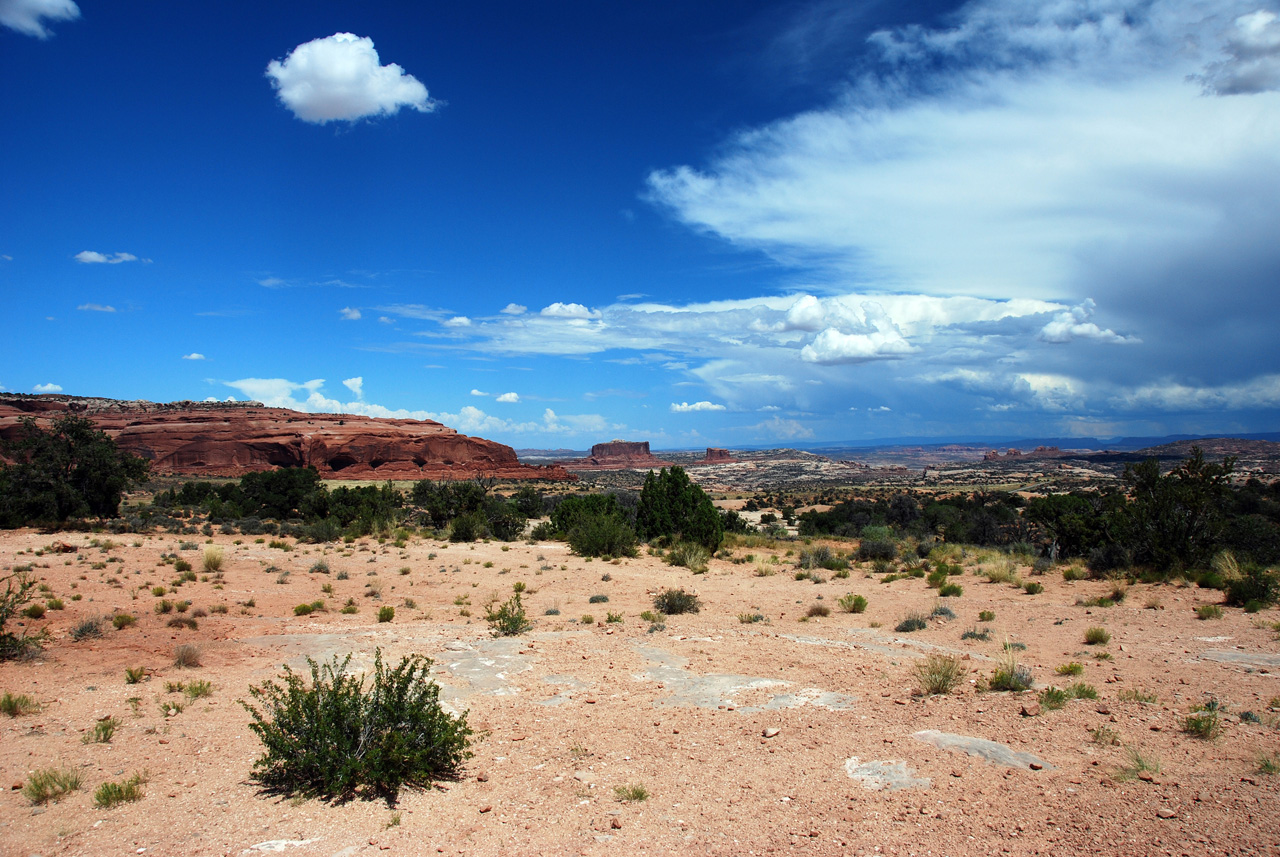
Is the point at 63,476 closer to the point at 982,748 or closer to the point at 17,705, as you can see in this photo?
the point at 17,705

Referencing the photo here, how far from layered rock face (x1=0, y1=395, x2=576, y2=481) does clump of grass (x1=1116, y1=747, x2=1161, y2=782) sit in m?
86.9

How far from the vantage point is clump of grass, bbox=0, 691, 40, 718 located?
23.3 ft

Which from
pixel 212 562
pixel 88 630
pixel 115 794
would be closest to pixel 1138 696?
pixel 115 794

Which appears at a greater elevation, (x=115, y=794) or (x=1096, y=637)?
(x=115, y=794)

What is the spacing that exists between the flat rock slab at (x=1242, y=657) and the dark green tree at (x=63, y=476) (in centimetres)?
3457

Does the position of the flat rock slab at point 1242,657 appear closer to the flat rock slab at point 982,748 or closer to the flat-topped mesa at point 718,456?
the flat rock slab at point 982,748

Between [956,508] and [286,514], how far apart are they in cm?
4112

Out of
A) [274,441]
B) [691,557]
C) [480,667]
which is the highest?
[274,441]

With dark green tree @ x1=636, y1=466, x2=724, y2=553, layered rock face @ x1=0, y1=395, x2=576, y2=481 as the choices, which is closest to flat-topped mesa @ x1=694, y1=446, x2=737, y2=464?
layered rock face @ x1=0, y1=395, x2=576, y2=481

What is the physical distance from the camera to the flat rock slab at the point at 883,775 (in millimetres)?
5496

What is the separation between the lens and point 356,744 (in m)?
5.98

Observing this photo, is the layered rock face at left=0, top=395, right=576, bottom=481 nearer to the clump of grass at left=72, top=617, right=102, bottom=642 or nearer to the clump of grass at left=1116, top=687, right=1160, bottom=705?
the clump of grass at left=72, top=617, right=102, bottom=642

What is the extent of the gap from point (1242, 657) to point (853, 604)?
650 centimetres

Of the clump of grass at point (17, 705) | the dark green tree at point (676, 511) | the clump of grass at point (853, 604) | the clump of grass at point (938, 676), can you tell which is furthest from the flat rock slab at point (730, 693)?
the dark green tree at point (676, 511)
